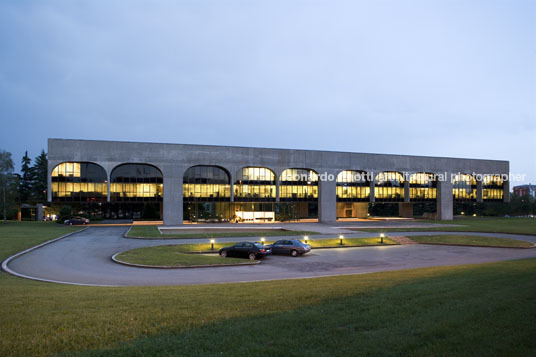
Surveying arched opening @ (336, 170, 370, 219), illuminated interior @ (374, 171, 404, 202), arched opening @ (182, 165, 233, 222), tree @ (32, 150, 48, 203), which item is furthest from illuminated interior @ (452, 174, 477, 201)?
tree @ (32, 150, 48, 203)

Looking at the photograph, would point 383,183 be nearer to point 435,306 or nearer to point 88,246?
point 88,246

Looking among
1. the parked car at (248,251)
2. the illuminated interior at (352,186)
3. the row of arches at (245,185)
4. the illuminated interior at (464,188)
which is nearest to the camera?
the parked car at (248,251)

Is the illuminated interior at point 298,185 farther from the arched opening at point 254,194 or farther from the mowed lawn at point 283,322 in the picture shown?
the mowed lawn at point 283,322

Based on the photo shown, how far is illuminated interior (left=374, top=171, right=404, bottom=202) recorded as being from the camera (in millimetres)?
71375

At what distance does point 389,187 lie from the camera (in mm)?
72125

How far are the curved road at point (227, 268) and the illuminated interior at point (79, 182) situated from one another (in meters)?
27.2

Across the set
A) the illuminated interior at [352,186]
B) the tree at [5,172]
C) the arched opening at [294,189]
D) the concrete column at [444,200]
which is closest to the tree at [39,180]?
the tree at [5,172]

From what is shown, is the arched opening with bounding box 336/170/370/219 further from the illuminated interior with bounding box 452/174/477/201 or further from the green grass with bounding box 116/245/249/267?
the green grass with bounding box 116/245/249/267

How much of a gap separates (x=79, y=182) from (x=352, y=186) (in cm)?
5073

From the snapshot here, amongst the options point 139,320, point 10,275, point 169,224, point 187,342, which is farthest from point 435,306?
point 169,224

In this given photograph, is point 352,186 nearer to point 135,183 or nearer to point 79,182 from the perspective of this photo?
point 135,183

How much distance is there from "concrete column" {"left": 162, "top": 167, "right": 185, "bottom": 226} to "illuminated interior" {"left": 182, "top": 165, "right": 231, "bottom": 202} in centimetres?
167

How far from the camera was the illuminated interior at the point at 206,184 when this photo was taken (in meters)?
60.1

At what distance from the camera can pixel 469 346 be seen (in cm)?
570
